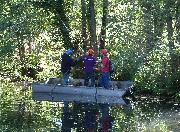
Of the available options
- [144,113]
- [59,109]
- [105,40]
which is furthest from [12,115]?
[105,40]

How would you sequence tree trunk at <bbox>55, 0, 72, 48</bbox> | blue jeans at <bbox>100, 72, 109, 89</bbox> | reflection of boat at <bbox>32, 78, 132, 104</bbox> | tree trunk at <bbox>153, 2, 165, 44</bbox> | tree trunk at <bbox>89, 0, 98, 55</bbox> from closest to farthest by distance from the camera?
reflection of boat at <bbox>32, 78, 132, 104</bbox> → blue jeans at <bbox>100, 72, 109, 89</bbox> → tree trunk at <bbox>153, 2, 165, 44</bbox> → tree trunk at <bbox>89, 0, 98, 55</bbox> → tree trunk at <bbox>55, 0, 72, 48</bbox>

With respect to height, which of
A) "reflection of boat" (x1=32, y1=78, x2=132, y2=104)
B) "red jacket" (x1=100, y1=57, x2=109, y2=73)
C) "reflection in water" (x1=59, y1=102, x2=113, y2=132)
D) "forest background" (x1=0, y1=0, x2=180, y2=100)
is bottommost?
"reflection in water" (x1=59, y1=102, x2=113, y2=132)

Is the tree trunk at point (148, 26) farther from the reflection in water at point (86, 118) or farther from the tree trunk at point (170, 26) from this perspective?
the reflection in water at point (86, 118)

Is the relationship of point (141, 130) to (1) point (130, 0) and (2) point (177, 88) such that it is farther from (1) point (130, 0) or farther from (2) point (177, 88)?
(1) point (130, 0)

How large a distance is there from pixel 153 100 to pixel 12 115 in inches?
288

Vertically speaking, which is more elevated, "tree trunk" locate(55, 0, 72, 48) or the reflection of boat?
"tree trunk" locate(55, 0, 72, 48)

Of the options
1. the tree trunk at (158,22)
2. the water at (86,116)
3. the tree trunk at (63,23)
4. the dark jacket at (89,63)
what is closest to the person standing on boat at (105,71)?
the dark jacket at (89,63)

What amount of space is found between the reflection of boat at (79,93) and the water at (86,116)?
0.69 m

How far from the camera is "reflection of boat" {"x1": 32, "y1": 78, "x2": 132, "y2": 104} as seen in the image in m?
21.1

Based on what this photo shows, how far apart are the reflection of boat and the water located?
691 millimetres

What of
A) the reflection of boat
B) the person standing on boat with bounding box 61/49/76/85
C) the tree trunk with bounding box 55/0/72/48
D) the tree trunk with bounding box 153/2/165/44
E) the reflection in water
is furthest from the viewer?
the tree trunk with bounding box 55/0/72/48

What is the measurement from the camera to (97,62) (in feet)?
77.7

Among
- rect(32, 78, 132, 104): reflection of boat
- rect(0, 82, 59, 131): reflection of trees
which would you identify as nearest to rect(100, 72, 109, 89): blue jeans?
rect(32, 78, 132, 104): reflection of boat

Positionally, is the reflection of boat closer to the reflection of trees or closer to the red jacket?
the reflection of trees
